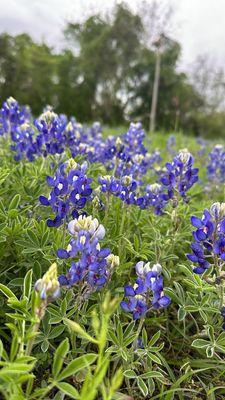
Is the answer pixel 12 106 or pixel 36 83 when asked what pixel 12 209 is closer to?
pixel 12 106

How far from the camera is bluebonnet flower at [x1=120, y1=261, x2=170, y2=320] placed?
166 cm

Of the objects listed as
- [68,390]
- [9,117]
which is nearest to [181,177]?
[9,117]

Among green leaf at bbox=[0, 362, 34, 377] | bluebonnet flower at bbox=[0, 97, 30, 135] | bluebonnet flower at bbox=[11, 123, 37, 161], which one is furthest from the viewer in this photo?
bluebonnet flower at bbox=[0, 97, 30, 135]

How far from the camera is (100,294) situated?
1928 mm

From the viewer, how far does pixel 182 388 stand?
1.84 metres

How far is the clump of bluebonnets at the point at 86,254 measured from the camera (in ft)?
5.14

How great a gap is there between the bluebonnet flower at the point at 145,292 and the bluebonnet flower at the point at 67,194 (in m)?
0.42

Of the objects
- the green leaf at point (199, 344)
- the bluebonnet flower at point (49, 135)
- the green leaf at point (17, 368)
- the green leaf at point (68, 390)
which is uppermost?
the bluebonnet flower at point (49, 135)

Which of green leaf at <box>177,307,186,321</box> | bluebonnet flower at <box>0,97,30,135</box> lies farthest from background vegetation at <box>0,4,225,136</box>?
green leaf at <box>177,307,186,321</box>

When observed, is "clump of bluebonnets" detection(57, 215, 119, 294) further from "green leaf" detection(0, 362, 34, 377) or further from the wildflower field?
"green leaf" detection(0, 362, 34, 377)

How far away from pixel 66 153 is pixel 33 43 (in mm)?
22187

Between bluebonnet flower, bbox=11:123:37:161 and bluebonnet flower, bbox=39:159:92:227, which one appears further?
bluebonnet flower, bbox=11:123:37:161

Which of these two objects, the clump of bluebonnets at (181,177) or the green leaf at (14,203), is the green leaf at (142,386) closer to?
the green leaf at (14,203)

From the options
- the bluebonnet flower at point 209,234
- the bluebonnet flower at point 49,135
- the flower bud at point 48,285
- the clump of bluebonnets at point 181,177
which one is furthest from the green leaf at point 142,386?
the bluebonnet flower at point 49,135
